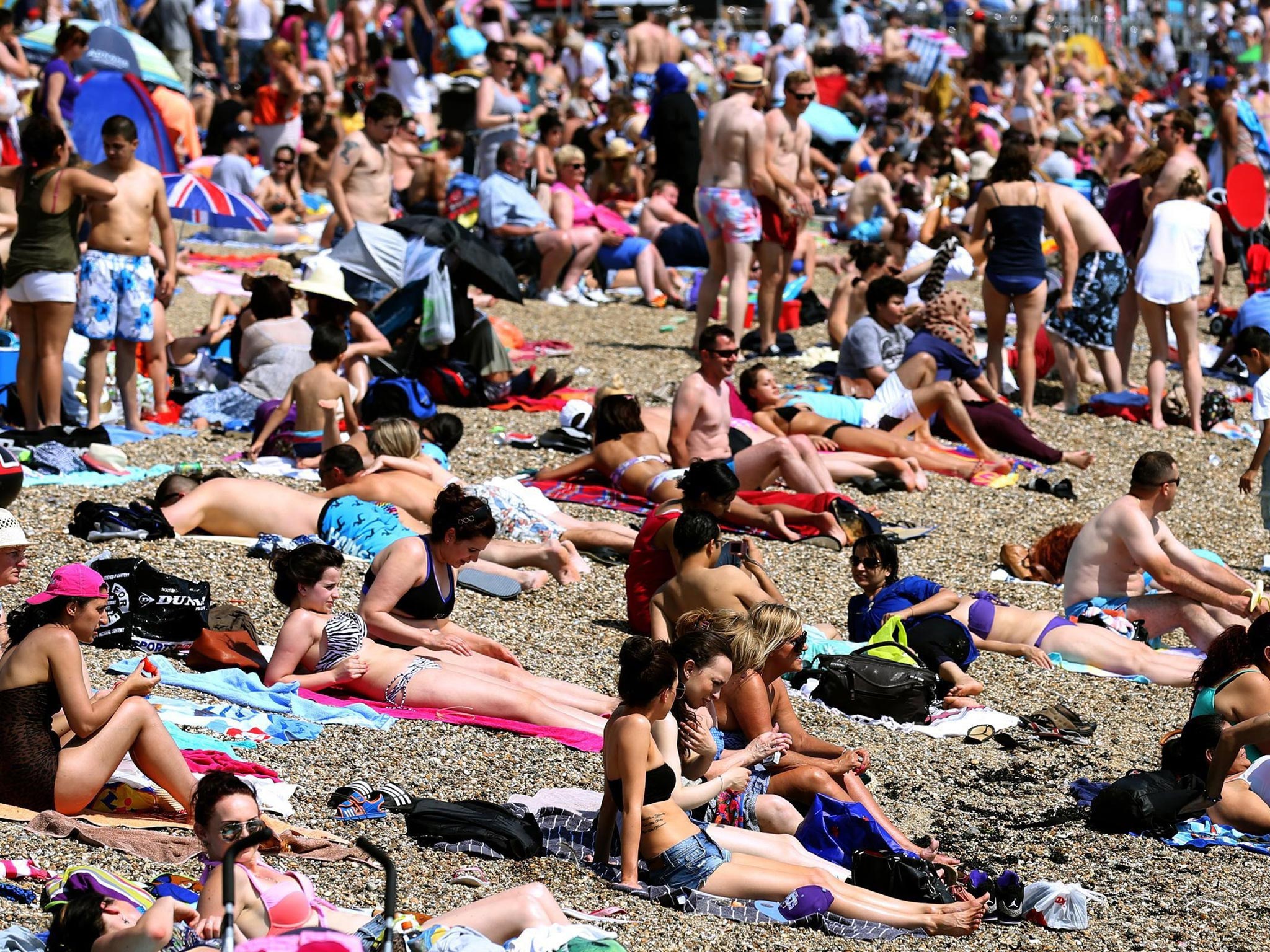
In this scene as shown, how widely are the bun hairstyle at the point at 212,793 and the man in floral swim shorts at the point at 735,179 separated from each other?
25.3ft

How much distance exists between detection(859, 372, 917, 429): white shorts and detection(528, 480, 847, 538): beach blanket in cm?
148

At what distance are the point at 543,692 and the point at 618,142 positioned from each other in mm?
10529

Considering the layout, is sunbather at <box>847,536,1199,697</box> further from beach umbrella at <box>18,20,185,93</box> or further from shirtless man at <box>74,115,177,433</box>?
beach umbrella at <box>18,20,185,93</box>

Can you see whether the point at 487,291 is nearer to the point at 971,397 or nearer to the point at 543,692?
the point at 971,397

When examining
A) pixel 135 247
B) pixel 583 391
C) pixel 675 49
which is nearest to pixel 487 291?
pixel 583 391

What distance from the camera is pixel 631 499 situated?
8938mm

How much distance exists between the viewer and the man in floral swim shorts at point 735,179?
11102 millimetres

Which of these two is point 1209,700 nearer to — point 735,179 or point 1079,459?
point 1079,459

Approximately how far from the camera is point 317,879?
15.0 ft

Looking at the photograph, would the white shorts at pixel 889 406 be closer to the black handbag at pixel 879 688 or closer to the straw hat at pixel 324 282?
the straw hat at pixel 324 282

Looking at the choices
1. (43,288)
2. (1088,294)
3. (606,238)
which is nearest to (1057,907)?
(43,288)

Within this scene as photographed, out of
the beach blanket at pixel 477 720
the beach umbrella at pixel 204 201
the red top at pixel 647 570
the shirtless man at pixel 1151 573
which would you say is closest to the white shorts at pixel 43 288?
the beach umbrella at pixel 204 201

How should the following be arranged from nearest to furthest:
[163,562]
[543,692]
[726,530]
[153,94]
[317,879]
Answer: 1. [317,879]
2. [543,692]
3. [163,562]
4. [726,530]
5. [153,94]

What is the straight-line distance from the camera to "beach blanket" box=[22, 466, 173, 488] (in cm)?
826
